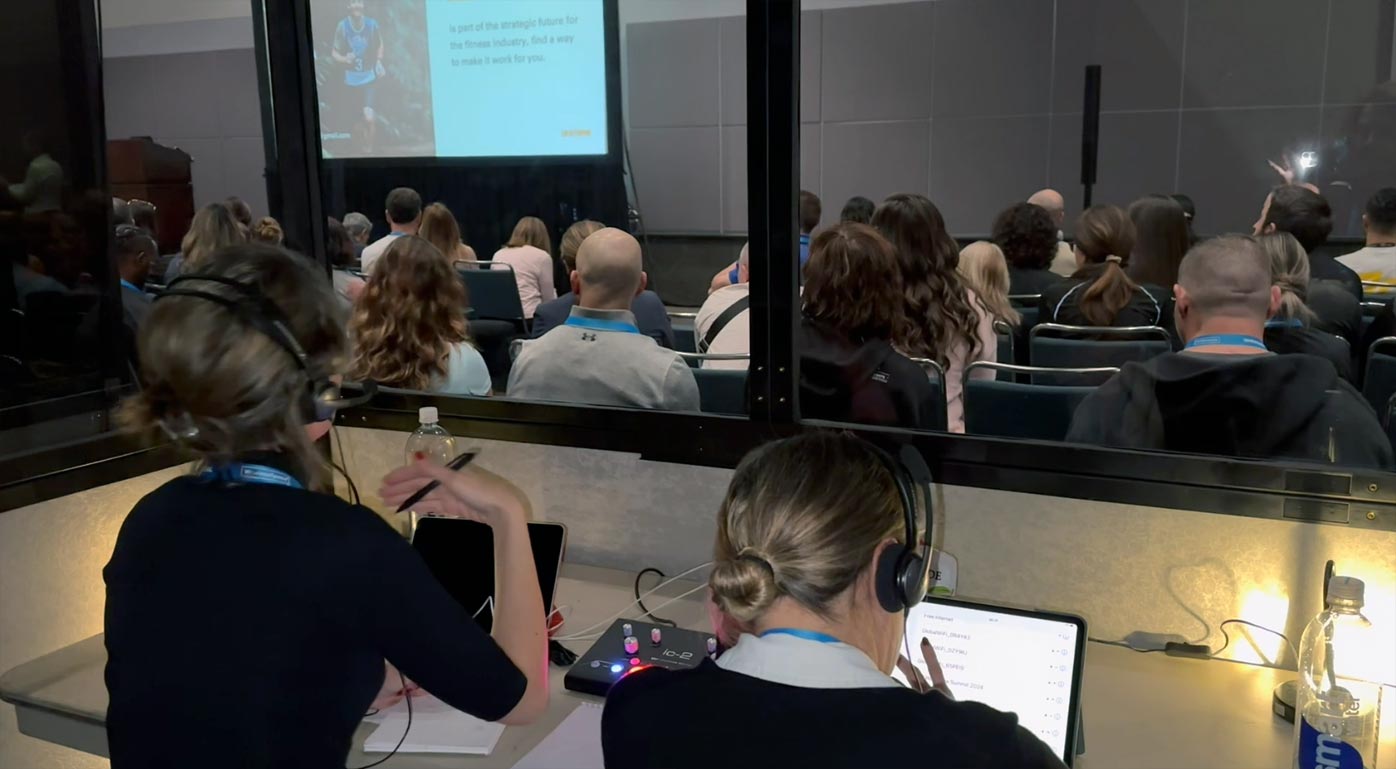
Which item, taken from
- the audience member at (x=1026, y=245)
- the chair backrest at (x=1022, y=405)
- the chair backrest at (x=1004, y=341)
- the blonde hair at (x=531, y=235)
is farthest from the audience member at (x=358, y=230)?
the audience member at (x=1026, y=245)

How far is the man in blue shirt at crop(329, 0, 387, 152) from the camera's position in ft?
8.10

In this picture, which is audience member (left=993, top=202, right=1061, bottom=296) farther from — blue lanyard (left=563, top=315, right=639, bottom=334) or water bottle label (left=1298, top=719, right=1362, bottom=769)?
water bottle label (left=1298, top=719, right=1362, bottom=769)

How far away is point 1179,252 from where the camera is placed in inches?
142

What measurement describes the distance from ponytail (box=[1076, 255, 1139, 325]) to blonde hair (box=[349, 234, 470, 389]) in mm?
2019

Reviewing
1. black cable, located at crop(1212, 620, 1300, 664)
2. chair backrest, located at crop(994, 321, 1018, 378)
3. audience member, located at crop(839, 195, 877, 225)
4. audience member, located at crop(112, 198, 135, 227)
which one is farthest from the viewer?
audience member, located at crop(839, 195, 877, 225)

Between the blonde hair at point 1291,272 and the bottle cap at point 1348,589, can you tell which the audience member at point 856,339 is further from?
the blonde hair at point 1291,272

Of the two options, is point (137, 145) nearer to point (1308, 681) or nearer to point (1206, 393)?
point (1206, 393)

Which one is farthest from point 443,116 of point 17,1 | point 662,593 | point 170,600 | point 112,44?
point 170,600

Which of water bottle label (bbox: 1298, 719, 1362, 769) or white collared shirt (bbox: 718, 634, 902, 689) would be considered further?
water bottle label (bbox: 1298, 719, 1362, 769)

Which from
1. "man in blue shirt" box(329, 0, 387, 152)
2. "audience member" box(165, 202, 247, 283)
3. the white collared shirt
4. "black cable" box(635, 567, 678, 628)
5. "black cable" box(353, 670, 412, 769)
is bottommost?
"black cable" box(353, 670, 412, 769)

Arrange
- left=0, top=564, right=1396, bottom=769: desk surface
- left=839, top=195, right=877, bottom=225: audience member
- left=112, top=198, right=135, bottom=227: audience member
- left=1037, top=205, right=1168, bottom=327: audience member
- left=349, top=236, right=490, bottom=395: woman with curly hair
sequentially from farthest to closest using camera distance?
1. left=839, top=195, right=877, bottom=225: audience member
2. left=1037, top=205, right=1168, bottom=327: audience member
3. left=349, top=236, right=490, bottom=395: woman with curly hair
4. left=112, top=198, right=135, bottom=227: audience member
5. left=0, top=564, right=1396, bottom=769: desk surface

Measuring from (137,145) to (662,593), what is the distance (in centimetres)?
231

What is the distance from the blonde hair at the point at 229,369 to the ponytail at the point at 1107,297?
2.80 metres

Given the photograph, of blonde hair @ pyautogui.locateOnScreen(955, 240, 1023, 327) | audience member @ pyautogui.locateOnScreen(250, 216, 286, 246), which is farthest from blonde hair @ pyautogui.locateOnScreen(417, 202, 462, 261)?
blonde hair @ pyautogui.locateOnScreen(955, 240, 1023, 327)
